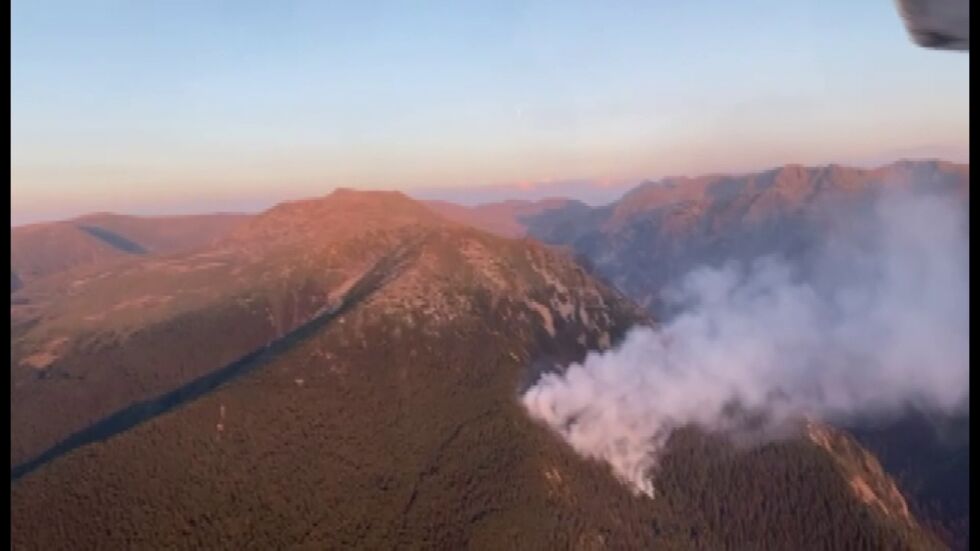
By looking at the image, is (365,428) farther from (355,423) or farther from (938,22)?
(938,22)

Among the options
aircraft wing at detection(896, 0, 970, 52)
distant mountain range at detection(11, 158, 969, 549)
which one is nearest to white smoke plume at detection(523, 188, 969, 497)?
distant mountain range at detection(11, 158, 969, 549)

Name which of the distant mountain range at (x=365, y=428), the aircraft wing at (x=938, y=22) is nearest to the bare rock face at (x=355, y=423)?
the distant mountain range at (x=365, y=428)

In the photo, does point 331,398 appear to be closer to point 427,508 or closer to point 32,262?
point 427,508

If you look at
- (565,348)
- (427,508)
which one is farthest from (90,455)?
(565,348)

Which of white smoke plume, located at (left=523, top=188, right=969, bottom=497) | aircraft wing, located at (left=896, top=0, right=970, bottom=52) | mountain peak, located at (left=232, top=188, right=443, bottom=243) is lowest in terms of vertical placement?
white smoke plume, located at (left=523, top=188, right=969, bottom=497)

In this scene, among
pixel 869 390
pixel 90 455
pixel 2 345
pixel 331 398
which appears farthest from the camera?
pixel 869 390

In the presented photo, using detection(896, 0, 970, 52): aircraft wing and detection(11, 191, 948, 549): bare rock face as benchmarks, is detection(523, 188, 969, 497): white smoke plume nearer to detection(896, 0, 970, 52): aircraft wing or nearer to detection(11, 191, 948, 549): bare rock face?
detection(11, 191, 948, 549): bare rock face

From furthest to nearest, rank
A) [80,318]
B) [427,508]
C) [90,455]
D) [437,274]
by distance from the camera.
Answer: [80,318], [437,274], [427,508], [90,455]

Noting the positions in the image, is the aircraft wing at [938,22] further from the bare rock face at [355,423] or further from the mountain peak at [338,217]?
the mountain peak at [338,217]
